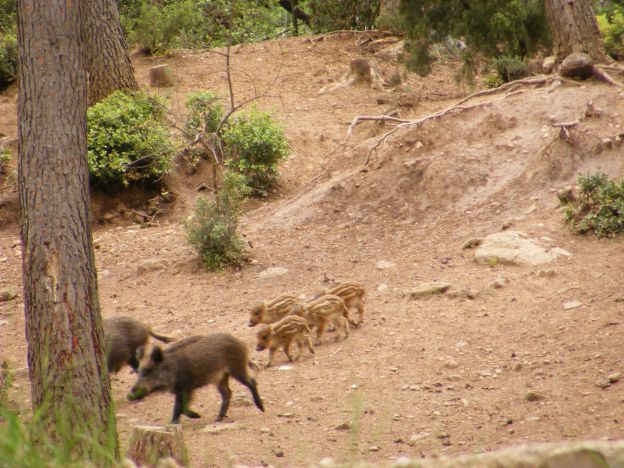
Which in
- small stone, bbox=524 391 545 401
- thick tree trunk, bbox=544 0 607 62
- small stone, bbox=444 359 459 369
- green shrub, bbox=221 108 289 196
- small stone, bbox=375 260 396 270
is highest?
thick tree trunk, bbox=544 0 607 62

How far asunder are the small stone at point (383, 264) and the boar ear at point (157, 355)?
3.76 metres

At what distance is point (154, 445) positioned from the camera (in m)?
5.28

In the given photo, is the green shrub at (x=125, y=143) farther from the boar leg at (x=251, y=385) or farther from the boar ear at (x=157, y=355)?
the boar leg at (x=251, y=385)

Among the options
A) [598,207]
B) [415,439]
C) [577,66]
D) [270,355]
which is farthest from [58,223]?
[577,66]

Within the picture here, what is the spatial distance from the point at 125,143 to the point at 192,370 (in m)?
7.33

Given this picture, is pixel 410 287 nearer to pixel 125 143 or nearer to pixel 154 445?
pixel 154 445

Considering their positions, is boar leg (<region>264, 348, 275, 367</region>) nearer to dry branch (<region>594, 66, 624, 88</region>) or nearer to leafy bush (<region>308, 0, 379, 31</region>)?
dry branch (<region>594, 66, 624, 88</region>)

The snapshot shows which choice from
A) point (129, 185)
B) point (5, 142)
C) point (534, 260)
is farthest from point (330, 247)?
point (5, 142)

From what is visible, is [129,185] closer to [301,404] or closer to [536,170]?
[536,170]

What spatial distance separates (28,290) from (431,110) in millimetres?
10407

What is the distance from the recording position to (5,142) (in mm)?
14820

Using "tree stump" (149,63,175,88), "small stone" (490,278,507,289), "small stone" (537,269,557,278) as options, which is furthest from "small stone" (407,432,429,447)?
"tree stump" (149,63,175,88)

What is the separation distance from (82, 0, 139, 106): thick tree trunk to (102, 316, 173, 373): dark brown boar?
7.40 meters

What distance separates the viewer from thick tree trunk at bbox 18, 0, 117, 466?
5301mm
